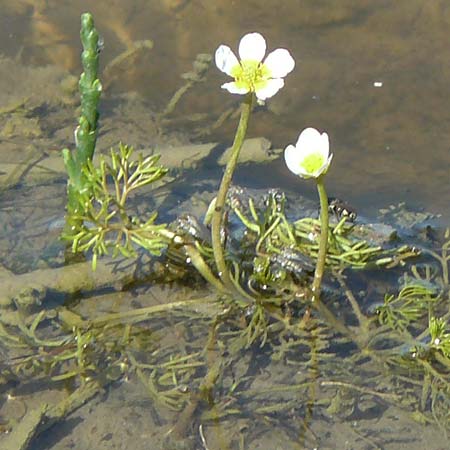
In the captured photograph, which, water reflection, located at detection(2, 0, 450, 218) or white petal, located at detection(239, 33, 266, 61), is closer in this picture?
white petal, located at detection(239, 33, 266, 61)

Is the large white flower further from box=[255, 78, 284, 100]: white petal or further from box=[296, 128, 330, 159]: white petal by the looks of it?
box=[296, 128, 330, 159]: white petal

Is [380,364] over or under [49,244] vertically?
under

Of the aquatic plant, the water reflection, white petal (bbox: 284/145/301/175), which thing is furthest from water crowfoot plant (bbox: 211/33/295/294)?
the water reflection

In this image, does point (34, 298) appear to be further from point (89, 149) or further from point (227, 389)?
point (227, 389)

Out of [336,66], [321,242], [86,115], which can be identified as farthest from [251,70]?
[336,66]

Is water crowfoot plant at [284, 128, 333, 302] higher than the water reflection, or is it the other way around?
water crowfoot plant at [284, 128, 333, 302]

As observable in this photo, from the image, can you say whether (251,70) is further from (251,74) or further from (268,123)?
(268,123)

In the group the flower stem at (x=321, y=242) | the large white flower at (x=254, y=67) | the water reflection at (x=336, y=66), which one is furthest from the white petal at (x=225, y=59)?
the water reflection at (x=336, y=66)

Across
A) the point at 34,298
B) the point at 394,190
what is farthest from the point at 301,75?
the point at 34,298

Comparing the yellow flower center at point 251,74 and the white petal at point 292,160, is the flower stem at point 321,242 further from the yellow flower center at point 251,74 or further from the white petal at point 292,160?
the yellow flower center at point 251,74
